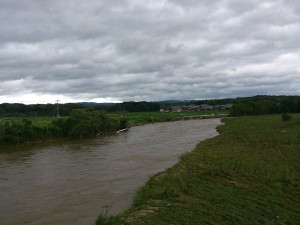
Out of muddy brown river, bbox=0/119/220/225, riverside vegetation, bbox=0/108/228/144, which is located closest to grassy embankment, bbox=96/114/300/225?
muddy brown river, bbox=0/119/220/225

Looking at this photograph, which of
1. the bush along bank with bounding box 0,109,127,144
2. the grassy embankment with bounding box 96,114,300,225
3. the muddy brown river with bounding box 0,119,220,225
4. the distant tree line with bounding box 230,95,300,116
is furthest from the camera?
the distant tree line with bounding box 230,95,300,116

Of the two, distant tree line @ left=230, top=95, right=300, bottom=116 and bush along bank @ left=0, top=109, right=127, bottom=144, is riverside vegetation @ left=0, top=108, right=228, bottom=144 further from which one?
distant tree line @ left=230, top=95, right=300, bottom=116

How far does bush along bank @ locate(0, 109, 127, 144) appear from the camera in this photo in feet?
155

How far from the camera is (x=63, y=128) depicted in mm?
55438

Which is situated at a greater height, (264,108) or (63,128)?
(264,108)

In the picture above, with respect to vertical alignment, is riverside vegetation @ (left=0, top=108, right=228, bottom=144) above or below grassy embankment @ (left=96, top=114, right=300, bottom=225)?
above

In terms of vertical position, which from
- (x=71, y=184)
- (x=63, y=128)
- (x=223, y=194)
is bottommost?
(x=71, y=184)

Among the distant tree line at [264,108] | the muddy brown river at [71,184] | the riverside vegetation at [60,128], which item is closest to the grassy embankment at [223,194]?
the muddy brown river at [71,184]

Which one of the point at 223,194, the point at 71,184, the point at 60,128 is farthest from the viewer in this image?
the point at 60,128

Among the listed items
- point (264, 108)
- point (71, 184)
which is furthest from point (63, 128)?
point (264, 108)

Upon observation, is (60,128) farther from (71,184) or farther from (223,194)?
(223,194)

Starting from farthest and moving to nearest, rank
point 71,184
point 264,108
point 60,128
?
point 264,108
point 60,128
point 71,184

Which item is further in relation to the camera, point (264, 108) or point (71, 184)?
point (264, 108)

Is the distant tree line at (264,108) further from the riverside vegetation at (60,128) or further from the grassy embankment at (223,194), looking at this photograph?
the grassy embankment at (223,194)
